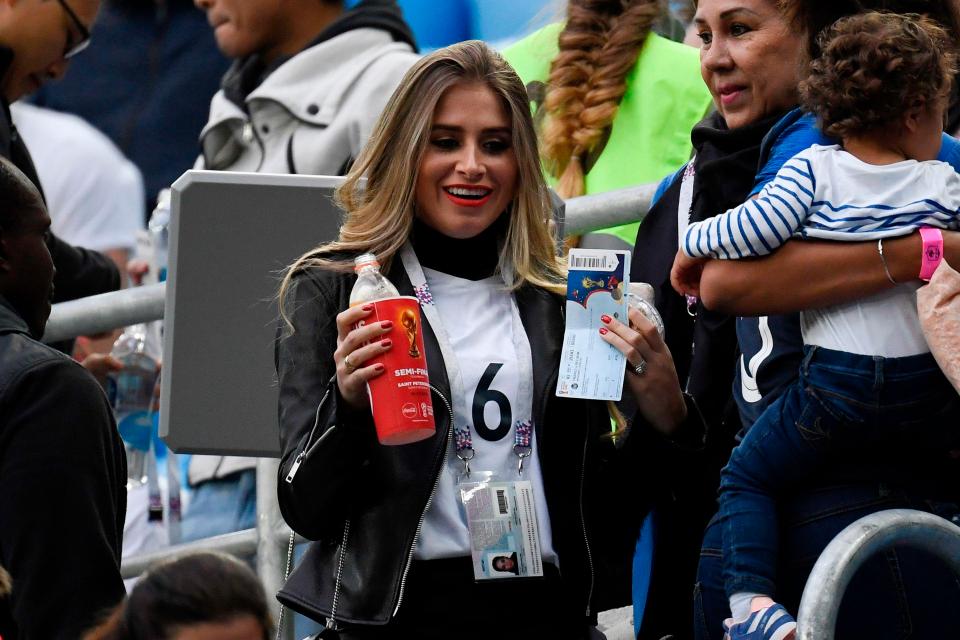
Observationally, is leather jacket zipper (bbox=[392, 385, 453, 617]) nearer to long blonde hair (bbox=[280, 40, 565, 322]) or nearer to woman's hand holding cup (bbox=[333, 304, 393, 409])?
woman's hand holding cup (bbox=[333, 304, 393, 409])

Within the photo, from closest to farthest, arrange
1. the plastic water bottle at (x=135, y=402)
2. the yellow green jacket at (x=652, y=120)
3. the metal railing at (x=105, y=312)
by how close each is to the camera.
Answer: the yellow green jacket at (x=652, y=120)
the metal railing at (x=105, y=312)
the plastic water bottle at (x=135, y=402)

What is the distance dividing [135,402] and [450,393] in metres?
3.26

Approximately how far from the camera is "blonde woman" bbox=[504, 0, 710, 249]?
17.9 ft

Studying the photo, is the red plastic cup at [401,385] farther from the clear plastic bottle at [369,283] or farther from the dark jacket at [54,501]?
the dark jacket at [54,501]

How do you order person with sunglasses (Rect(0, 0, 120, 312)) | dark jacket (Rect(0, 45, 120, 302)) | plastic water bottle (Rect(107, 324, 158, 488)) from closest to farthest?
dark jacket (Rect(0, 45, 120, 302)) < person with sunglasses (Rect(0, 0, 120, 312)) < plastic water bottle (Rect(107, 324, 158, 488))

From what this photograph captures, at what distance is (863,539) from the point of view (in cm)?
325

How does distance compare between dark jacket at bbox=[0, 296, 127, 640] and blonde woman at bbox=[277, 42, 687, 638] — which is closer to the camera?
blonde woman at bbox=[277, 42, 687, 638]

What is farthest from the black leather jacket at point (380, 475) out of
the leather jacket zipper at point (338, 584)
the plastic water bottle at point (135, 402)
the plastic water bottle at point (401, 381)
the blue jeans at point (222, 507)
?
the plastic water bottle at point (135, 402)

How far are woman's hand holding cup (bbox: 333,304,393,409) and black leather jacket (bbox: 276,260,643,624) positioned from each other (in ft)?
0.20

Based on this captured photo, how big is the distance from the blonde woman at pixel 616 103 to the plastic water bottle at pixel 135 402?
1837 millimetres

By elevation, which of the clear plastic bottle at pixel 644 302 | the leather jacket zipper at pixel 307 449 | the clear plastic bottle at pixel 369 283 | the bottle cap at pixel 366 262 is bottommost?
the leather jacket zipper at pixel 307 449

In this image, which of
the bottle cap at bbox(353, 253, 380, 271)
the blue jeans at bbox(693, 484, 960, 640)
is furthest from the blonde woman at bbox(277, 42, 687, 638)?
the blue jeans at bbox(693, 484, 960, 640)

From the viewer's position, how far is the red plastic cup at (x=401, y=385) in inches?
133

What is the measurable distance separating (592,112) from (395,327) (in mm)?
2189
